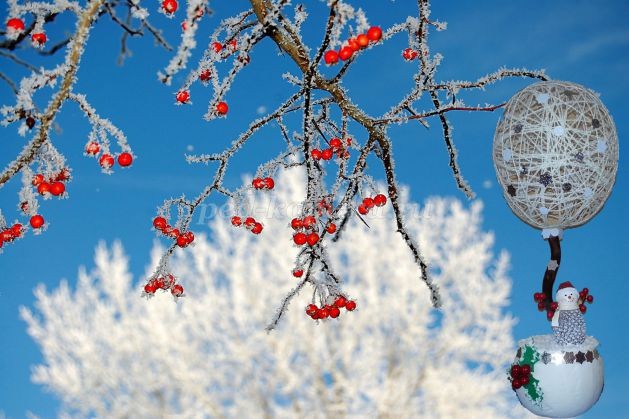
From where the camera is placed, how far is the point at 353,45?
1.80 metres

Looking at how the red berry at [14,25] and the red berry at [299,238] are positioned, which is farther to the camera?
the red berry at [299,238]

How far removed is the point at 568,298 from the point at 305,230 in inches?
A: 76.3

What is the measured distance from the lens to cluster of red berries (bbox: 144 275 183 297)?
8.37ft

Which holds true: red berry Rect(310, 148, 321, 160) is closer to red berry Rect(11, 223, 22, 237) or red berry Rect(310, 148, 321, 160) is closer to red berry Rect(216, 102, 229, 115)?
red berry Rect(216, 102, 229, 115)

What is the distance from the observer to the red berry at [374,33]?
1.78 metres

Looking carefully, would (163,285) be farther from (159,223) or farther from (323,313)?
(323,313)

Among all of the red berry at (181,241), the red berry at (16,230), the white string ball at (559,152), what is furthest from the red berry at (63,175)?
the white string ball at (559,152)

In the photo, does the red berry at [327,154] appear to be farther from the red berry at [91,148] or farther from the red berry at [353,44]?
the red berry at [91,148]

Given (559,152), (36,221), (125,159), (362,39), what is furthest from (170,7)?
(559,152)

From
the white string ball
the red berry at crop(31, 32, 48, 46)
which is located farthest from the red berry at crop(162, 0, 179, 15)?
the white string ball

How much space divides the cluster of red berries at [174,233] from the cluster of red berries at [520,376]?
2.12 m

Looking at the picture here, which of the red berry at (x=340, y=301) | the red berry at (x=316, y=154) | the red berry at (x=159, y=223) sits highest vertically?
the red berry at (x=316, y=154)

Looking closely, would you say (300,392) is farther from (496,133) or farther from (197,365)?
(496,133)

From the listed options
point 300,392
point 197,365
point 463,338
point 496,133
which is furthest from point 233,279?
point 496,133
